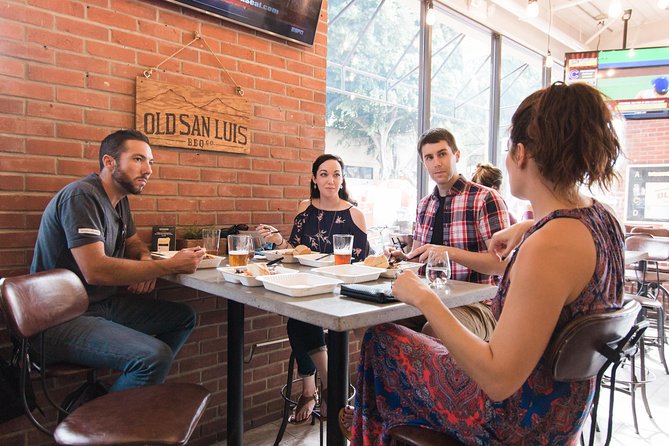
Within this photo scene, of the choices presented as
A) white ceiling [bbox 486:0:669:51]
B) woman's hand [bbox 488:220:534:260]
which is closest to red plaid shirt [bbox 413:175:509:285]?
woman's hand [bbox 488:220:534:260]

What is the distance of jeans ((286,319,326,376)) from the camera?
2293 millimetres

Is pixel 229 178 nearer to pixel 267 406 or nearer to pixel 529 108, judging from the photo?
pixel 267 406

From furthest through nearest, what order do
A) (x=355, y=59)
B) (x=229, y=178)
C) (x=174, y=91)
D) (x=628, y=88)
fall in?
(x=628, y=88) < (x=355, y=59) < (x=229, y=178) < (x=174, y=91)

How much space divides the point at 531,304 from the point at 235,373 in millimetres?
1363

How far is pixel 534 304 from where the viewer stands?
0.94 metres

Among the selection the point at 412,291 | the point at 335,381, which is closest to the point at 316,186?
the point at 335,381

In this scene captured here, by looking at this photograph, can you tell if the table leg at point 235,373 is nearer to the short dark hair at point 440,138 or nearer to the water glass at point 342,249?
the water glass at point 342,249

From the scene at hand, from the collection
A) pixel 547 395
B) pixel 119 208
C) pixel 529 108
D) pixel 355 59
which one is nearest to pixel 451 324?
pixel 547 395

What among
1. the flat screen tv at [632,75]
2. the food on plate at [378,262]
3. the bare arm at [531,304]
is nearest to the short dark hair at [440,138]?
the food on plate at [378,262]

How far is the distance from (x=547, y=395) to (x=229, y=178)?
1.96m

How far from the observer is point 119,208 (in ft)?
6.81

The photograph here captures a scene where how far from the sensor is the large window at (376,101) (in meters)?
3.54

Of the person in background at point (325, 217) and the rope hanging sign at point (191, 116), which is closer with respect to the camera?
the rope hanging sign at point (191, 116)

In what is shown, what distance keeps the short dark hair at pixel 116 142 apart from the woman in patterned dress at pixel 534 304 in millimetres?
1421
